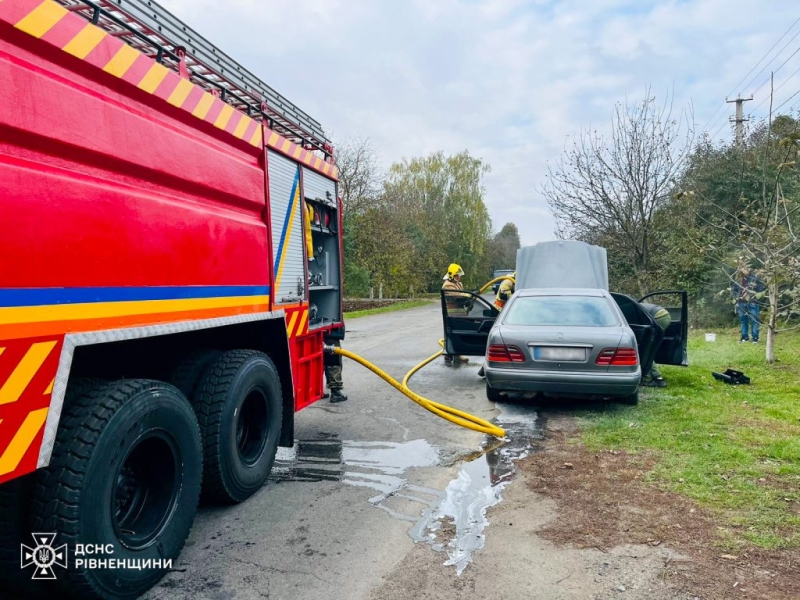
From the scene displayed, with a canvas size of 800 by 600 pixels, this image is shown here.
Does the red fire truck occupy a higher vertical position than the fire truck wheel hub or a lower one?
higher

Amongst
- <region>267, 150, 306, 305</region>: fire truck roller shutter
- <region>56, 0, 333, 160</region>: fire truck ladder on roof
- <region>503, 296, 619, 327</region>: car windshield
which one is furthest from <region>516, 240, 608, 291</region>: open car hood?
<region>267, 150, 306, 305</region>: fire truck roller shutter

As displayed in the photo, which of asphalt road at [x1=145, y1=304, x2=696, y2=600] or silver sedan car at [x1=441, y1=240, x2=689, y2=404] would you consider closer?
asphalt road at [x1=145, y1=304, x2=696, y2=600]

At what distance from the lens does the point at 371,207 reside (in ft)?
98.2

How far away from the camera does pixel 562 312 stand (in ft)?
22.7

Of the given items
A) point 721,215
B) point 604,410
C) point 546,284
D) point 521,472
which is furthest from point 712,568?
point 721,215

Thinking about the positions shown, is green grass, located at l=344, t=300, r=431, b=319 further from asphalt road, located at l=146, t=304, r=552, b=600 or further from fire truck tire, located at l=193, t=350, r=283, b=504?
fire truck tire, located at l=193, t=350, r=283, b=504

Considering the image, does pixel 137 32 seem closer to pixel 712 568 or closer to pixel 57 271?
pixel 57 271

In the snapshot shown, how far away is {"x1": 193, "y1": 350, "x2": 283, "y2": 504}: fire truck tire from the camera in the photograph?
11.9ft

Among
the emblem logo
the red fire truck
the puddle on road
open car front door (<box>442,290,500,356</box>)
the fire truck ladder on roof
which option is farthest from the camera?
open car front door (<box>442,290,500,356</box>)

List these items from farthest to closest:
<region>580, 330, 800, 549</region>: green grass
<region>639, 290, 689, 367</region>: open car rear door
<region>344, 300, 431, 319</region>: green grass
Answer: <region>344, 300, 431, 319</region>: green grass, <region>639, 290, 689, 367</region>: open car rear door, <region>580, 330, 800, 549</region>: green grass

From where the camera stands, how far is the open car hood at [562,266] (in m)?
12.5

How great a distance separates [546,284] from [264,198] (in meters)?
9.41

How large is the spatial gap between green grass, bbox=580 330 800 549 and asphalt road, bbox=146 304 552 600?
3.71ft

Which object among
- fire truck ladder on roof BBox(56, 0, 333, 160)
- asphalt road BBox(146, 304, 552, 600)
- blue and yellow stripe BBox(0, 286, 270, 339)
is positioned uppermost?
fire truck ladder on roof BBox(56, 0, 333, 160)
